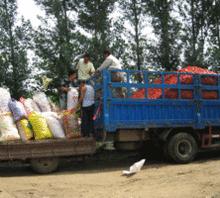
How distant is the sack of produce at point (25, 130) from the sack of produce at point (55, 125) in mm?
388

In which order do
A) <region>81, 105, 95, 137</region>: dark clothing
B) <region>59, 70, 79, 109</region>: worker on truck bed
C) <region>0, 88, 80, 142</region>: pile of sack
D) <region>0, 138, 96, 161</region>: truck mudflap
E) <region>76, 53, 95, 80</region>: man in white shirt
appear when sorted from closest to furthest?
1. <region>0, 138, 96, 161</region>: truck mudflap
2. <region>0, 88, 80, 142</region>: pile of sack
3. <region>81, 105, 95, 137</region>: dark clothing
4. <region>59, 70, 79, 109</region>: worker on truck bed
5. <region>76, 53, 95, 80</region>: man in white shirt

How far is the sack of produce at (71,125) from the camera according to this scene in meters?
9.85

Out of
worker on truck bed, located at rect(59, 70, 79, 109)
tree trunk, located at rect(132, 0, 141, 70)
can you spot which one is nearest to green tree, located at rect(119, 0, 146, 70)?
tree trunk, located at rect(132, 0, 141, 70)

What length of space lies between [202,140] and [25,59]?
10844 mm

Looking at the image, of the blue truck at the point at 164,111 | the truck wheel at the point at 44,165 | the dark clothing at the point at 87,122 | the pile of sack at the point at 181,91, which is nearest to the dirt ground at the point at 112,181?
the truck wheel at the point at 44,165

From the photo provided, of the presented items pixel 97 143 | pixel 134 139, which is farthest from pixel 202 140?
pixel 97 143

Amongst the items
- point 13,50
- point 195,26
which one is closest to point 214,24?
point 195,26

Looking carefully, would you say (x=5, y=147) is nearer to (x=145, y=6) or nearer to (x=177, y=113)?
(x=177, y=113)

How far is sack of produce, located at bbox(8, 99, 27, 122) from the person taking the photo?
9.56 metres

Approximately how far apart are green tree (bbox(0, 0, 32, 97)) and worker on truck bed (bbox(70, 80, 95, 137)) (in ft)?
31.4

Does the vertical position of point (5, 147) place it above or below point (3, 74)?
below

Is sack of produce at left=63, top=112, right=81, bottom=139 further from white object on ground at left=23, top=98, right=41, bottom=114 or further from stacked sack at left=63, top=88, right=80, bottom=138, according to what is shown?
white object on ground at left=23, top=98, right=41, bottom=114

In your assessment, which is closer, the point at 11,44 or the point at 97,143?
the point at 97,143

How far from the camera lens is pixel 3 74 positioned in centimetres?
1955
